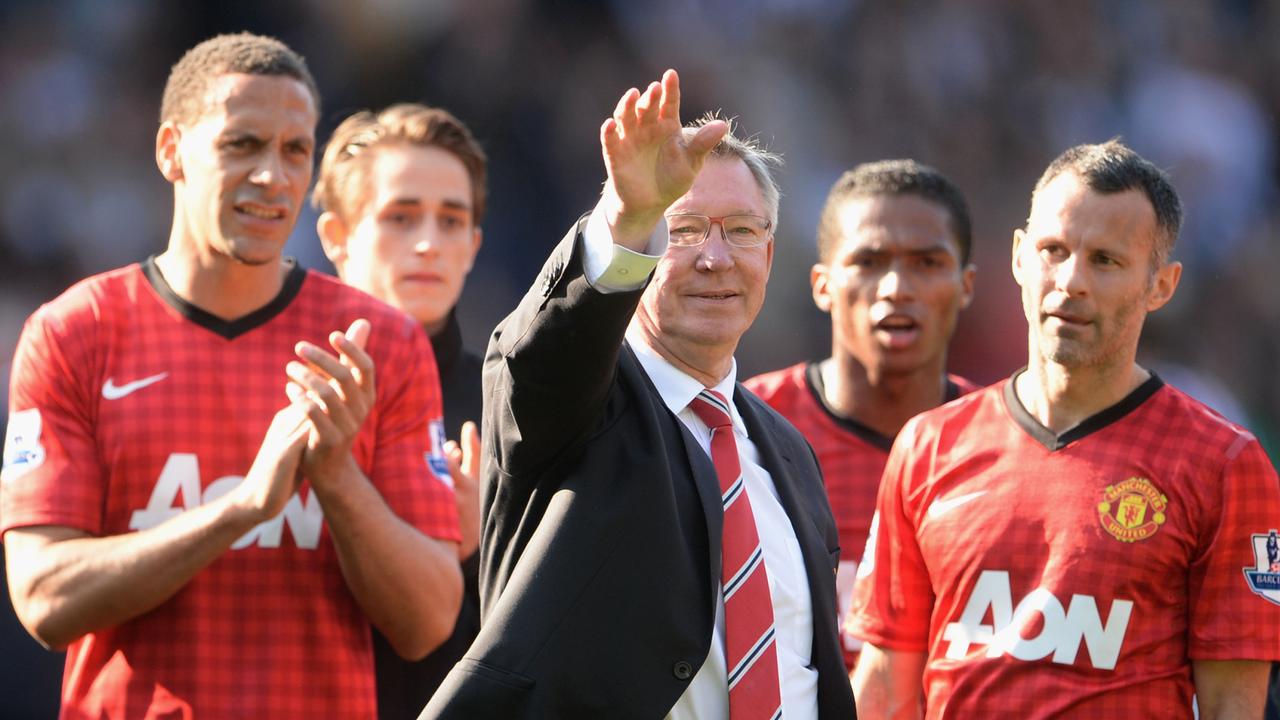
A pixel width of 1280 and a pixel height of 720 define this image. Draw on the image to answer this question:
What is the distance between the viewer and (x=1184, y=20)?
893cm

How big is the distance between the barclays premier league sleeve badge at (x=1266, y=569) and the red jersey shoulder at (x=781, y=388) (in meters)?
1.80

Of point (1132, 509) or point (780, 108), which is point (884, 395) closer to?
point (1132, 509)

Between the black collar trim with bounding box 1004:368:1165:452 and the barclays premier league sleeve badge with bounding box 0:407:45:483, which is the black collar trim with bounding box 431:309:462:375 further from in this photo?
the black collar trim with bounding box 1004:368:1165:452

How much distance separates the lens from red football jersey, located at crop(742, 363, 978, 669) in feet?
15.0

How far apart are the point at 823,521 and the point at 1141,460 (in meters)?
0.77

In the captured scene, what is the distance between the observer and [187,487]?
3477 millimetres

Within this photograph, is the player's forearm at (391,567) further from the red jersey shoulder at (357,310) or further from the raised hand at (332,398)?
the red jersey shoulder at (357,310)

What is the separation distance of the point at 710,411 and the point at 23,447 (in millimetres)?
1583

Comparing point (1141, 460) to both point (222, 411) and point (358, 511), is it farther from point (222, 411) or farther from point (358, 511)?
point (222, 411)

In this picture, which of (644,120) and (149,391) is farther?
(149,391)

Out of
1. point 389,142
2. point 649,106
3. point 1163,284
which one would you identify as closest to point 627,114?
point 649,106

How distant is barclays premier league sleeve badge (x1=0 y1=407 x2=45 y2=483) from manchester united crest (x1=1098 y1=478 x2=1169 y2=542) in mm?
2363

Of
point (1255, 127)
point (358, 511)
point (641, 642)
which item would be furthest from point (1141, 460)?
point (1255, 127)

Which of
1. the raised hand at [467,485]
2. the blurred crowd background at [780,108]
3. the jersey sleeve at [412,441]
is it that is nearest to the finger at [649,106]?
the jersey sleeve at [412,441]
